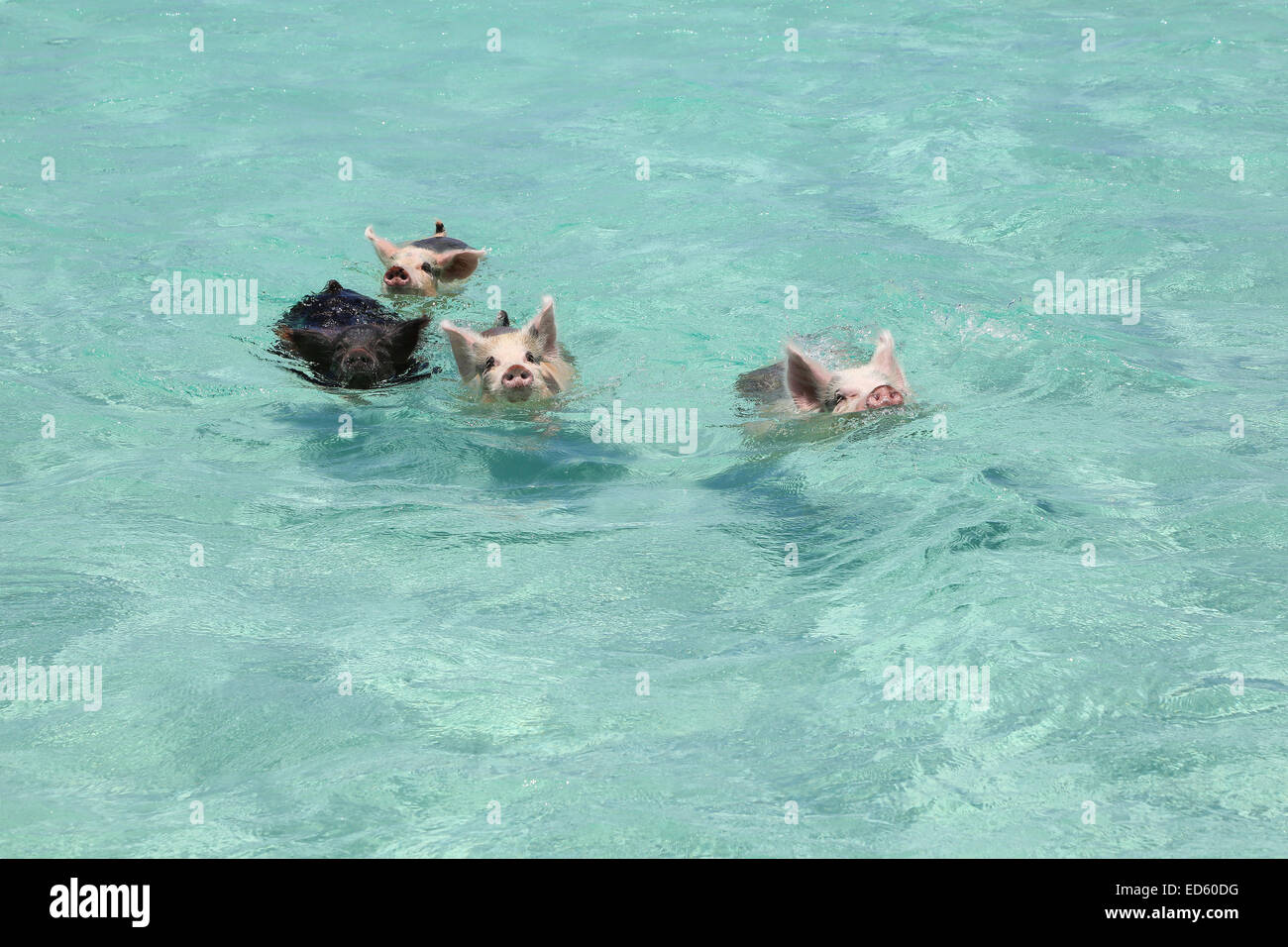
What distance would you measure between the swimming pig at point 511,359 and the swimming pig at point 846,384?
162 centimetres

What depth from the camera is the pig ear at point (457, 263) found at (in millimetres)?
10906

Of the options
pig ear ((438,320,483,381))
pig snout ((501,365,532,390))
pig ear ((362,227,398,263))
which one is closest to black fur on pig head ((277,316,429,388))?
pig ear ((438,320,483,381))

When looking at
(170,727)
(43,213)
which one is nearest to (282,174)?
(43,213)

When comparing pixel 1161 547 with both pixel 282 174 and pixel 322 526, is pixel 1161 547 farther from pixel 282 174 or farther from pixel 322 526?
pixel 282 174

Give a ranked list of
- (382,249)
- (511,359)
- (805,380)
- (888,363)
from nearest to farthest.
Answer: (805,380) < (888,363) < (511,359) < (382,249)

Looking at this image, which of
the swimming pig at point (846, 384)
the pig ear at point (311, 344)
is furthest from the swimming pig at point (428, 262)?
the swimming pig at point (846, 384)

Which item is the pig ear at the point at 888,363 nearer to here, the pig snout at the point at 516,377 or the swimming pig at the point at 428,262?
the pig snout at the point at 516,377

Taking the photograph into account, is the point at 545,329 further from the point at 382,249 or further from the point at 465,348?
the point at 382,249

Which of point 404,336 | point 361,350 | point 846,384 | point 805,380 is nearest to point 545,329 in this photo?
point 404,336

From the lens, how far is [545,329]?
9.46 m

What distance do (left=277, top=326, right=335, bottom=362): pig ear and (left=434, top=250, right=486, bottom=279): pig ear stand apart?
1.58m

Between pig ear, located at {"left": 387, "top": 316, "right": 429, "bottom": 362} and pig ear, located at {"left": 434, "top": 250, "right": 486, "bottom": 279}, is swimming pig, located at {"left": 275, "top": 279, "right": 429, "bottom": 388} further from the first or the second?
pig ear, located at {"left": 434, "top": 250, "right": 486, "bottom": 279}

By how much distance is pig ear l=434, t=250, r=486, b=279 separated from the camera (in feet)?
35.8

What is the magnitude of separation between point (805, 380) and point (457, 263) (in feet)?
11.4
